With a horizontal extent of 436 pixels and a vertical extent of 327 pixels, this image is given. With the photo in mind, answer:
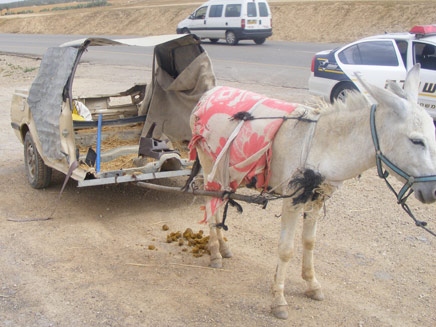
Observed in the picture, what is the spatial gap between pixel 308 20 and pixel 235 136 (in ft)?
95.4

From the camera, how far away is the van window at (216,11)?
26.0 metres

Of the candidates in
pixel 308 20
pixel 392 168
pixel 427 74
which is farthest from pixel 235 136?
pixel 308 20

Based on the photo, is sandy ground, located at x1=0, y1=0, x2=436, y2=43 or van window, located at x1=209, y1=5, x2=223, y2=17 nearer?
van window, located at x1=209, y1=5, x2=223, y2=17

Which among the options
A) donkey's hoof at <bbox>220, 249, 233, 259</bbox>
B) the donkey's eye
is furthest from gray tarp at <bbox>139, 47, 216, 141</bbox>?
the donkey's eye

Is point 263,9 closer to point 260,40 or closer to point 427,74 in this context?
point 260,40

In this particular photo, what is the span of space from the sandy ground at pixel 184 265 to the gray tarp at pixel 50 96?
93cm

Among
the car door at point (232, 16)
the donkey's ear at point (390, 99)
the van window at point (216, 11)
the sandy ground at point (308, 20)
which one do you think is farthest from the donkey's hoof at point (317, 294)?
the sandy ground at point (308, 20)

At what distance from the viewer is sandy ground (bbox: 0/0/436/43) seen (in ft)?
90.1

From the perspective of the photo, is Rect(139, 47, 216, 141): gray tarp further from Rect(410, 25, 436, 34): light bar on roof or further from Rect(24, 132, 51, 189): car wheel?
Rect(410, 25, 436, 34): light bar on roof

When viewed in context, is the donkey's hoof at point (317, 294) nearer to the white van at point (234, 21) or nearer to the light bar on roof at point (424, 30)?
the light bar on roof at point (424, 30)

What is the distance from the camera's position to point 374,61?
34.9ft

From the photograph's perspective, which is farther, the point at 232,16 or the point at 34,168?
the point at 232,16

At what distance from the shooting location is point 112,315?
4.39 metres

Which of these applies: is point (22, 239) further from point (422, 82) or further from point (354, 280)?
point (422, 82)
